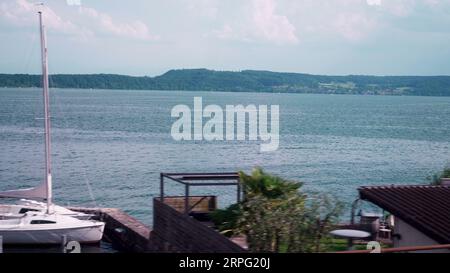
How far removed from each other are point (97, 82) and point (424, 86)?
384 cm

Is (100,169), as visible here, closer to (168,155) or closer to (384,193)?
(168,155)

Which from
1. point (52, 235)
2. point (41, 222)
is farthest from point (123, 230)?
point (52, 235)

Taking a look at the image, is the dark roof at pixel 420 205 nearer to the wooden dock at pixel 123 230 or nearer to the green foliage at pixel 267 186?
the green foliage at pixel 267 186

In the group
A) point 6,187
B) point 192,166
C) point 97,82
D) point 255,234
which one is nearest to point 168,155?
point 192,166

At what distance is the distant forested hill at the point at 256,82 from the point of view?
21.1 ft

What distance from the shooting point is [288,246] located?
20.6ft

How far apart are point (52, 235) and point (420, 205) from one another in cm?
708

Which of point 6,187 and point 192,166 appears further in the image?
point 192,166

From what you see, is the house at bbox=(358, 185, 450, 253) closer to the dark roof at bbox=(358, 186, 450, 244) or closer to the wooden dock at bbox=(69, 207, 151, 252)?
the dark roof at bbox=(358, 186, 450, 244)

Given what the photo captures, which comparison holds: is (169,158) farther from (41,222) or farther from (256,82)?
(256,82)

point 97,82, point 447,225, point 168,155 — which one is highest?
point 97,82

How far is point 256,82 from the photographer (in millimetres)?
7367

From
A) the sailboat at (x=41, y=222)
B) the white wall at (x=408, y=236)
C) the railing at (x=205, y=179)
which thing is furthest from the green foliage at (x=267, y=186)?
the sailboat at (x=41, y=222)

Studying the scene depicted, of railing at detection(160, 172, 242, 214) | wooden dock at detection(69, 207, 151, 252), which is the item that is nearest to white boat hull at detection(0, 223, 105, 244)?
wooden dock at detection(69, 207, 151, 252)
